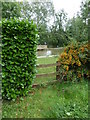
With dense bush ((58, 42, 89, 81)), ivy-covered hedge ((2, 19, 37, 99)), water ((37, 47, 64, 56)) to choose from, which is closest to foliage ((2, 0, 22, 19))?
ivy-covered hedge ((2, 19, 37, 99))

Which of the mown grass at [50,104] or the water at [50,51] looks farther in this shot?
the water at [50,51]

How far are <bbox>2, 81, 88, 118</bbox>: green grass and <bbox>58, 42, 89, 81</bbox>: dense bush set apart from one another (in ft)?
1.02

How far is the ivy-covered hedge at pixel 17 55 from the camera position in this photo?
1.32 metres

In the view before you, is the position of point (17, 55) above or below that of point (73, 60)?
above

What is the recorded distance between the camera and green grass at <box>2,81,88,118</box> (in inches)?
45.3

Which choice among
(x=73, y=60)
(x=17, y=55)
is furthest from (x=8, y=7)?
(x=73, y=60)

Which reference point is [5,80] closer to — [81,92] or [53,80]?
[53,80]

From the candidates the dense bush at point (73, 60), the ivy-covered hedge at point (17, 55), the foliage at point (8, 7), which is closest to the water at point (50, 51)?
the dense bush at point (73, 60)

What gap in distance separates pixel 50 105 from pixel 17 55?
28.4 inches

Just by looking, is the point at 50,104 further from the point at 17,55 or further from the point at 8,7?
the point at 8,7

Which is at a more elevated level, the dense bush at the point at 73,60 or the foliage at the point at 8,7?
the foliage at the point at 8,7

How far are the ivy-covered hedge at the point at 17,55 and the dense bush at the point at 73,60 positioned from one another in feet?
2.15

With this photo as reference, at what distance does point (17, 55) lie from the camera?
1375 millimetres

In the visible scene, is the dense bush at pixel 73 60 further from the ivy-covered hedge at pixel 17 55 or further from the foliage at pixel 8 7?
the foliage at pixel 8 7
